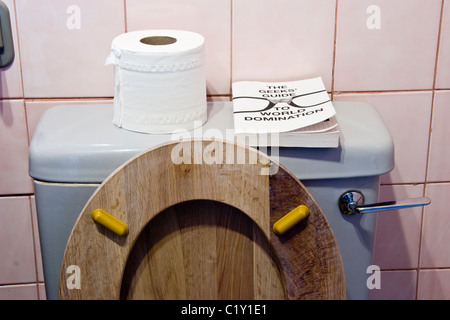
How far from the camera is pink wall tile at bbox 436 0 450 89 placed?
90 centimetres

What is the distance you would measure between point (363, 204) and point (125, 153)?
0.32 m

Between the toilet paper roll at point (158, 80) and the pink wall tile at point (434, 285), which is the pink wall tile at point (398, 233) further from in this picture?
the toilet paper roll at point (158, 80)

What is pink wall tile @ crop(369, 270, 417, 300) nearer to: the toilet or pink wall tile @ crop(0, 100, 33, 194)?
the toilet

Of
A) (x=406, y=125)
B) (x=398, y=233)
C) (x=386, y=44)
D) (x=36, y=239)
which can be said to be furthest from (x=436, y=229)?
(x=36, y=239)

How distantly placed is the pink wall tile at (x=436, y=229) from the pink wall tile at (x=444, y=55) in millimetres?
175

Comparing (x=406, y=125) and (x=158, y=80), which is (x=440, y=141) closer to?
(x=406, y=125)

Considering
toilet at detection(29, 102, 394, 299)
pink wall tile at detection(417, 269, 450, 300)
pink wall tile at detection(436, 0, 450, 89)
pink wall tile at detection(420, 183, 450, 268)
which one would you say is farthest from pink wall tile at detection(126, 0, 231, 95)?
pink wall tile at detection(417, 269, 450, 300)

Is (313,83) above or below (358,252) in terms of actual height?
above

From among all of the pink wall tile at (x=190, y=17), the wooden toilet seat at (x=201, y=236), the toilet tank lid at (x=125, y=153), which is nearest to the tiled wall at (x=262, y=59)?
the pink wall tile at (x=190, y=17)

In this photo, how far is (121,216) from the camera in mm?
724

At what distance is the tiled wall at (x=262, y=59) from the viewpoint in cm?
87
